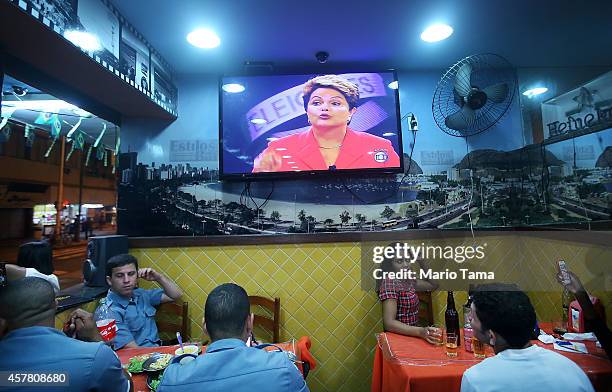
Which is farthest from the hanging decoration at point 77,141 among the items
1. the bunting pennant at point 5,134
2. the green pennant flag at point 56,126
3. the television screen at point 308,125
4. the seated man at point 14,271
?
the television screen at point 308,125

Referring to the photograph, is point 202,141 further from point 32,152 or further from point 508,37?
point 508,37

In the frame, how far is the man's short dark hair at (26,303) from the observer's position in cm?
111

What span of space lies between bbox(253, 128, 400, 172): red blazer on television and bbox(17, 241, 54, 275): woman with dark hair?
1800 millimetres

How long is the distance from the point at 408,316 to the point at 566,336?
0.93 meters

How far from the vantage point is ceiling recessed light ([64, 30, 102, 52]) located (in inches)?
67.6

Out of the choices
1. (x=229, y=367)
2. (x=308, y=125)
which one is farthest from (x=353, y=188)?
(x=229, y=367)

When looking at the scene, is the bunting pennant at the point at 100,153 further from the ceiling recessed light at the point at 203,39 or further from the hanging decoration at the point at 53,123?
the ceiling recessed light at the point at 203,39

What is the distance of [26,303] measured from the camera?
113 centimetres

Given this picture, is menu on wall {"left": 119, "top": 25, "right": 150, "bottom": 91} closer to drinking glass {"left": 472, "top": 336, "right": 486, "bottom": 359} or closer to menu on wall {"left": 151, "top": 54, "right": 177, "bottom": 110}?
menu on wall {"left": 151, "top": 54, "right": 177, "bottom": 110}

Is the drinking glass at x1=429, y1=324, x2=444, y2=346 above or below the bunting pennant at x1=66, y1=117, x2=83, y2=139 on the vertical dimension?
below

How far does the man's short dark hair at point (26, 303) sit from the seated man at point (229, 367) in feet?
1.75

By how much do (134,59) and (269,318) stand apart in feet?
7.90

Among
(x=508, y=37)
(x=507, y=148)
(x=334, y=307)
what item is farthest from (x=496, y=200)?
(x=334, y=307)

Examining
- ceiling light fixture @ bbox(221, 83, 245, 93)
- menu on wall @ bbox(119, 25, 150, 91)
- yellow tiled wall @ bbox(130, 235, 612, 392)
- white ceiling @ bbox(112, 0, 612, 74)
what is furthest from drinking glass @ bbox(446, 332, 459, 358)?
menu on wall @ bbox(119, 25, 150, 91)
